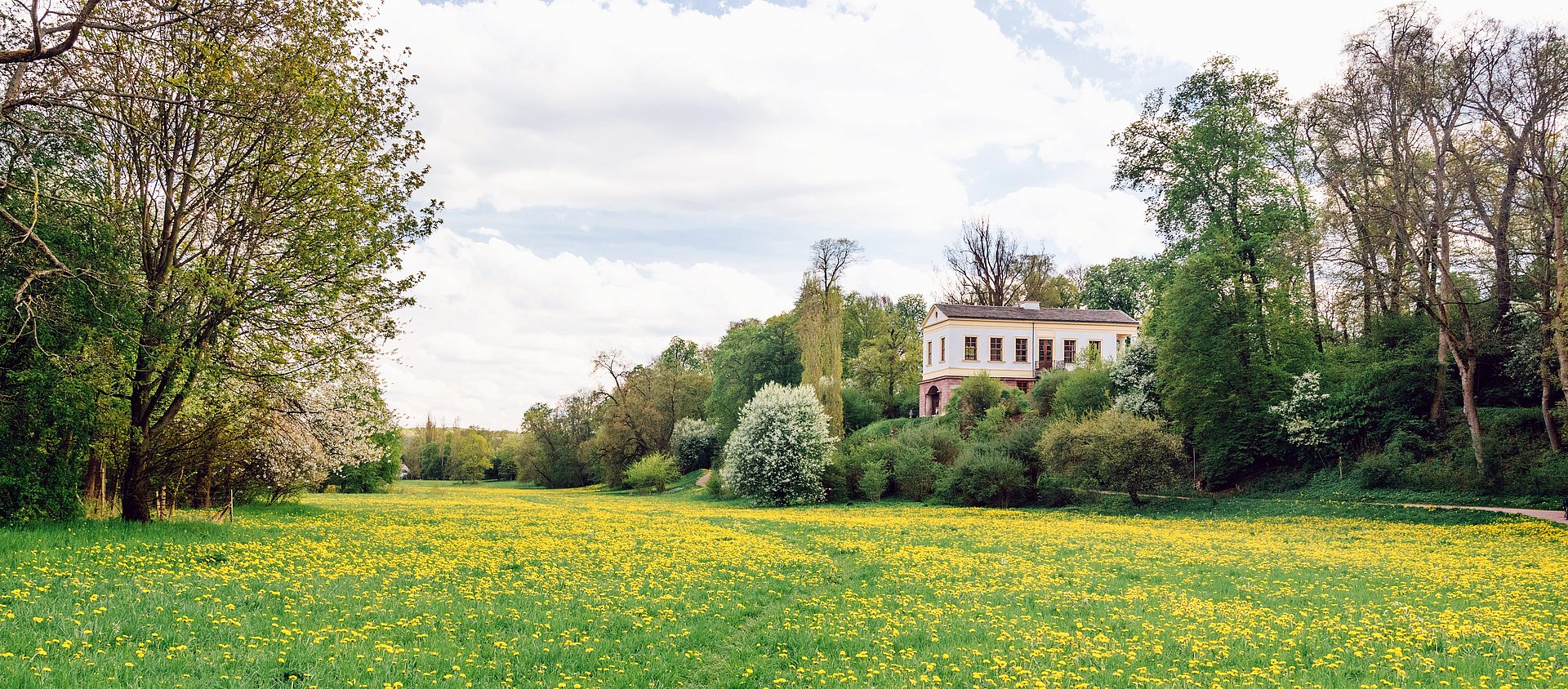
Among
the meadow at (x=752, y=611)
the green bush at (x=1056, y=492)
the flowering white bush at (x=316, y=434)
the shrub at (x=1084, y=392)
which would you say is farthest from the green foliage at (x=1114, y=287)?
the flowering white bush at (x=316, y=434)

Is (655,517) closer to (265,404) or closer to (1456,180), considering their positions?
(265,404)

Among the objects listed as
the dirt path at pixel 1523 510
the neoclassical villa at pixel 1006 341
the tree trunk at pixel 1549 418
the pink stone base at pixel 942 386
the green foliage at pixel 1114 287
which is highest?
the green foliage at pixel 1114 287

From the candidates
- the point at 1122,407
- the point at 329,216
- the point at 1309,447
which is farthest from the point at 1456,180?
the point at 329,216

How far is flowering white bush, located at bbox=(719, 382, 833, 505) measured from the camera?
4100 centimetres

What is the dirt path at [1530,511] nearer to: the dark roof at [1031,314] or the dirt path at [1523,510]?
the dirt path at [1523,510]

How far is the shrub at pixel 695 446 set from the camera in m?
64.6

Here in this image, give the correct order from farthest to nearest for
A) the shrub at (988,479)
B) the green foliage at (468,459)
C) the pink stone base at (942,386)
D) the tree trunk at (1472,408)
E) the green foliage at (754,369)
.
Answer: the green foliage at (468,459) < the green foliage at (754,369) < the pink stone base at (942,386) < the shrub at (988,479) < the tree trunk at (1472,408)

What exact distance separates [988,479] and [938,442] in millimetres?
6046

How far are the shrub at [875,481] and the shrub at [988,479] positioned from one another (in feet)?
15.5

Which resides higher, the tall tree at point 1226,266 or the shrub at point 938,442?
the tall tree at point 1226,266

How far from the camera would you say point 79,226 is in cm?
1467

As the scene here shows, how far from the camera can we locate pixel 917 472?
3869 centimetres

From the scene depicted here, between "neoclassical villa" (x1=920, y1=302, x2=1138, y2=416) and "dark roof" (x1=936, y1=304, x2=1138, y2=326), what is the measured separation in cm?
5

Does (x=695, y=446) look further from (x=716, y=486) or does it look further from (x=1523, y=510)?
(x=1523, y=510)
